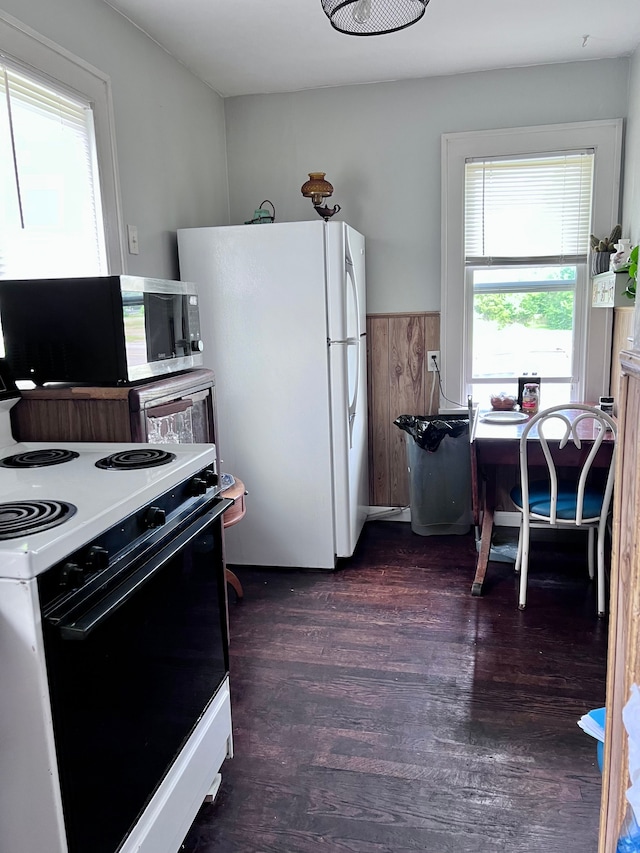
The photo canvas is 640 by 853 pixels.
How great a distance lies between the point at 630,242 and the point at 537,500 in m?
1.31

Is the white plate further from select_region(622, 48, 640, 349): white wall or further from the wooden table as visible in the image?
select_region(622, 48, 640, 349): white wall

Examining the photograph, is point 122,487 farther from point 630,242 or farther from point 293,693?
point 630,242

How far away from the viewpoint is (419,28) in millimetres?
2781

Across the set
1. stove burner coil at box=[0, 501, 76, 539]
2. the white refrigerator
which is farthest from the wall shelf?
stove burner coil at box=[0, 501, 76, 539]

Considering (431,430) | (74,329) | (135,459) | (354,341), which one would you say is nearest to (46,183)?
(74,329)

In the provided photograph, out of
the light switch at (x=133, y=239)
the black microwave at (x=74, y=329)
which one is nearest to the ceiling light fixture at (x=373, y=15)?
the black microwave at (x=74, y=329)

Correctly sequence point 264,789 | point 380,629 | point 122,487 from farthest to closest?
point 380,629, point 264,789, point 122,487

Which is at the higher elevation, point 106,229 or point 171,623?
point 106,229

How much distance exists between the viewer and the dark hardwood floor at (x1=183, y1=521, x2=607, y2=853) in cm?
164

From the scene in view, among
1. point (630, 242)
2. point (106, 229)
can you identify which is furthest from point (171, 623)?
point (630, 242)

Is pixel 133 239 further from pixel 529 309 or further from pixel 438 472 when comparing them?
pixel 529 309

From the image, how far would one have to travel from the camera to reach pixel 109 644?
3.92ft

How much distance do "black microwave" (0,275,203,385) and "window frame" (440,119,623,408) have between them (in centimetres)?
210

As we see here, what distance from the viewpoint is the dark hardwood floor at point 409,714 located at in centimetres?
164
